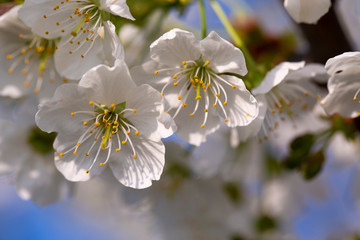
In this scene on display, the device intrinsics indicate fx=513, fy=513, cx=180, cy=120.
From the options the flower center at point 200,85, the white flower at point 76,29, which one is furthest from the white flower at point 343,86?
the white flower at point 76,29

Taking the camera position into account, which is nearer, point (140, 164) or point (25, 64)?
point (140, 164)

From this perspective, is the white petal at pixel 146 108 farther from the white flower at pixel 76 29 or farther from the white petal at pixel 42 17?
the white petal at pixel 42 17

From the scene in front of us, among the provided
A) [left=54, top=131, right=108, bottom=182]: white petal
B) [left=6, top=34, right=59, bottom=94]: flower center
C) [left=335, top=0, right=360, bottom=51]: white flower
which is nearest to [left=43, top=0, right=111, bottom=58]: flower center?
[left=6, top=34, right=59, bottom=94]: flower center

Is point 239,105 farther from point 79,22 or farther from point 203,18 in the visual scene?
point 79,22

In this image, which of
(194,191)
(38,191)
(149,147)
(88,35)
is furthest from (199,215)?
(88,35)

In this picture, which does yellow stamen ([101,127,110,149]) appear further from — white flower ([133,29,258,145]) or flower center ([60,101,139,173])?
white flower ([133,29,258,145])

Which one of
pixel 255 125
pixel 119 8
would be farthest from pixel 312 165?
pixel 119 8
